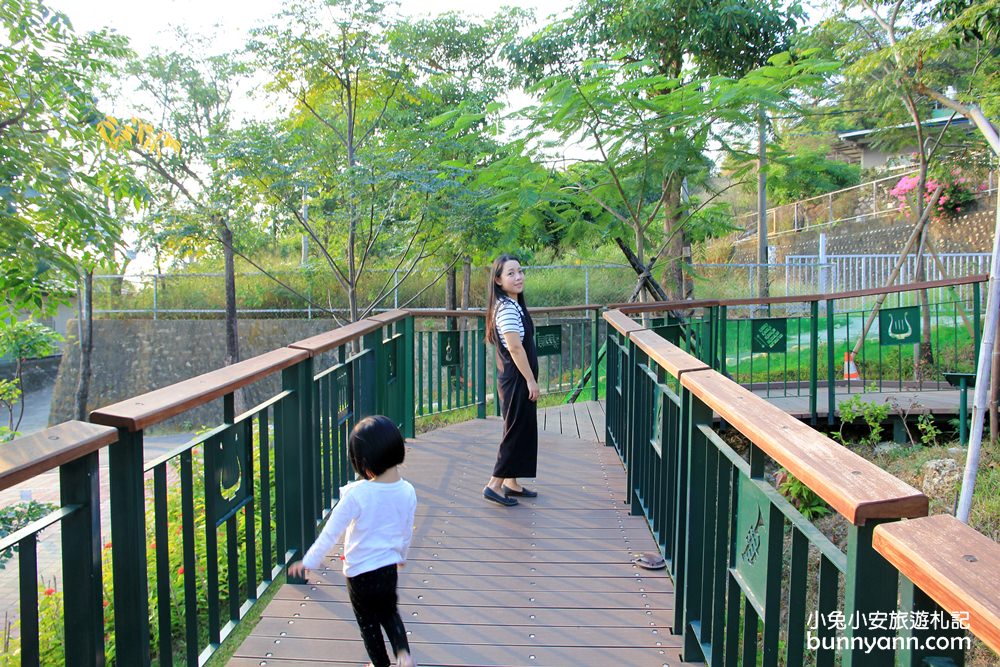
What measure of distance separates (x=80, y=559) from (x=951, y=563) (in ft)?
5.82

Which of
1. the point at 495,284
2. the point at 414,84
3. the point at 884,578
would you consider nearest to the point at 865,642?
the point at 884,578

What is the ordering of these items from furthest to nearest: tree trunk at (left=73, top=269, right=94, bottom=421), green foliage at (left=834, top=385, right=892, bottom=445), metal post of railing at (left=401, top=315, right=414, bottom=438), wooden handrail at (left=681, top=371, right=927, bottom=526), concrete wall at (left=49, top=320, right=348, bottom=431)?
concrete wall at (left=49, top=320, right=348, bottom=431), tree trunk at (left=73, top=269, right=94, bottom=421), green foliage at (left=834, top=385, right=892, bottom=445), metal post of railing at (left=401, top=315, right=414, bottom=438), wooden handrail at (left=681, top=371, right=927, bottom=526)

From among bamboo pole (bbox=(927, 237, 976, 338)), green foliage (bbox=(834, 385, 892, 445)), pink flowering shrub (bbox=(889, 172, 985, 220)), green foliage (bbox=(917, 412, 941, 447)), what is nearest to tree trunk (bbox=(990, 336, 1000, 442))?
green foliage (bbox=(917, 412, 941, 447))

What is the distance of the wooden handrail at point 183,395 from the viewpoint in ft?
6.68

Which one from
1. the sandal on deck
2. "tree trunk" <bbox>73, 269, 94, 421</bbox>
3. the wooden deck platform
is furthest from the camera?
"tree trunk" <bbox>73, 269, 94, 421</bbox>

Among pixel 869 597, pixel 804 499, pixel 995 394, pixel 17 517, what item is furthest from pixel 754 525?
pixel 995 394

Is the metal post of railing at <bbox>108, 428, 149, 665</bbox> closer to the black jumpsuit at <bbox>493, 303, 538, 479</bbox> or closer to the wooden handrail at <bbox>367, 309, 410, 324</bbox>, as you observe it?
the black jumpsuit at <bbox>493, 303, 538, 479</bbox>

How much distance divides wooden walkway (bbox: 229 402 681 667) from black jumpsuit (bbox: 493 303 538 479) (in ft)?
0.89

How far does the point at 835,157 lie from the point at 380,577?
3284cm

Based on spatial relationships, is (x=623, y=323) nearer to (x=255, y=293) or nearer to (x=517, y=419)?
(x=517, y=419)

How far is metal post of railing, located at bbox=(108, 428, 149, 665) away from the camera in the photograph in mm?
2084

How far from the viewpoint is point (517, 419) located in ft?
15.8

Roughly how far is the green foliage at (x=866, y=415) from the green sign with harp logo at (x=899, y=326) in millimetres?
697

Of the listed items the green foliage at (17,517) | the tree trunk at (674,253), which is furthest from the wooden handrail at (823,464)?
the tree trunk at (674,253)
